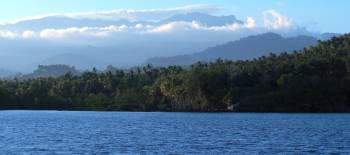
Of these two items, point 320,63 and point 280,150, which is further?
point 320,63

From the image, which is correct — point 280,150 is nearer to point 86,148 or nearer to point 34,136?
point 86,148

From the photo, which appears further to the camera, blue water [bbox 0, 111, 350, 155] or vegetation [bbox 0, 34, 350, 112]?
vegetation [bbox 0, 34, 350, 112]

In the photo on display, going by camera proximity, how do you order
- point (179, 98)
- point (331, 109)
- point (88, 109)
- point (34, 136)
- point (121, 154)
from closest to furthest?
point (121, 154), point (34, 136), point (331, 109), point (179, 98), point (88, 109)

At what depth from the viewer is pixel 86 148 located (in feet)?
202

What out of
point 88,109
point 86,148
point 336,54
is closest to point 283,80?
point 336,54

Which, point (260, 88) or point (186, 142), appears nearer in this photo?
point (186, 142)

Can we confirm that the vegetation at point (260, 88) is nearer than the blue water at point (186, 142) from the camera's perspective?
No

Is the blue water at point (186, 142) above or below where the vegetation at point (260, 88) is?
below

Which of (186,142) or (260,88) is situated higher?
(260,88)

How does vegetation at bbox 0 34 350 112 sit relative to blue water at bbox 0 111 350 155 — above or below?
above

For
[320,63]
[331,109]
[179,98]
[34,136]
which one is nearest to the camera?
[34,136]

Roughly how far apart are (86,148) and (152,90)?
123701 millimetres

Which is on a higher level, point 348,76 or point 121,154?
point 348,76

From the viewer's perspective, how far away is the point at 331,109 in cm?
15388
